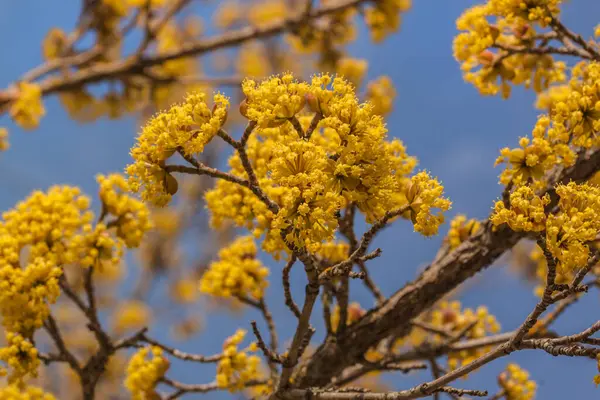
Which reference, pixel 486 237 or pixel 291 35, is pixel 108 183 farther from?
pixel 291 35

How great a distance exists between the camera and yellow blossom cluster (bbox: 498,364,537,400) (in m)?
3.81

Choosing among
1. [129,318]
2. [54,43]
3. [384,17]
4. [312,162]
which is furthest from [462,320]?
[129,318]

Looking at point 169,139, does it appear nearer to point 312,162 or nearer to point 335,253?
point 312,162

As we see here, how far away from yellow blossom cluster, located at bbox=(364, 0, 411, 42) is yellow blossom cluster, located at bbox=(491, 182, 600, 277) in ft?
15.0

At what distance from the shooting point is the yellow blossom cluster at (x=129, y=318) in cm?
1024

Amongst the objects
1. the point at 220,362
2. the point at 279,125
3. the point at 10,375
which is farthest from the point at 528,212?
the point at 10,375

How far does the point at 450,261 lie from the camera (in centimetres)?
317

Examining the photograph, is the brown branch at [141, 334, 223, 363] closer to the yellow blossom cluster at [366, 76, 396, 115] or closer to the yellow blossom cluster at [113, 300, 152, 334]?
the yellow blossom cluster at [366, 76, 396, 115]

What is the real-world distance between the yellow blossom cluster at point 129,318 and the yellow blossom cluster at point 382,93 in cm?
614

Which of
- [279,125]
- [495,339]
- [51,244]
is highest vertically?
[51,244]

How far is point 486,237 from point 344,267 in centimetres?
132

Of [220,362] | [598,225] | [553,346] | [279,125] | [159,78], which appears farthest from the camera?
[159,78]

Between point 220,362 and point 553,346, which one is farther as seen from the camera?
point 220,362

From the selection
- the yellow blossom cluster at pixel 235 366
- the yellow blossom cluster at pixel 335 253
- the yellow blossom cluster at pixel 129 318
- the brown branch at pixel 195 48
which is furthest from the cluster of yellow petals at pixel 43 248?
the yellow blossom cluster at pixel 129 318
